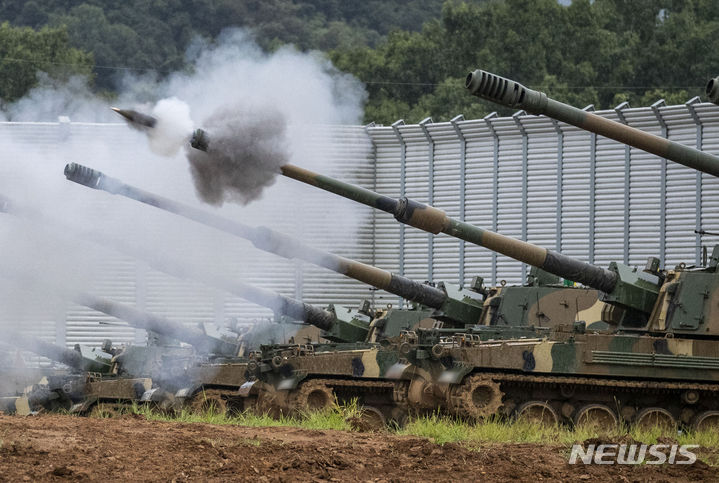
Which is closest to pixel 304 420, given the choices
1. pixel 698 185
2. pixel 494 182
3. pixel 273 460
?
pixel 273 460

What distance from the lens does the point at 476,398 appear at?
18.3 metres

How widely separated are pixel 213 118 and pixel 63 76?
2639 centimetres

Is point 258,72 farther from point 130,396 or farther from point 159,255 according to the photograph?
point 130,396

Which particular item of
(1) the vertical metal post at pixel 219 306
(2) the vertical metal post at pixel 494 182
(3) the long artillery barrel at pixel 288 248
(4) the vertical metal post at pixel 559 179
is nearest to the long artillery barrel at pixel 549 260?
(3) the long artillery barrel at pixel 288 248

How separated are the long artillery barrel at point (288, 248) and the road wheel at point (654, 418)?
16.6 feet

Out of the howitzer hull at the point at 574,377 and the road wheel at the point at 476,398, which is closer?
the howitzer hull at the point at 574,377

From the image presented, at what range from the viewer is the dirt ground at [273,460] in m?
11.3

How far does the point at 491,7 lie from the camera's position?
54.0m

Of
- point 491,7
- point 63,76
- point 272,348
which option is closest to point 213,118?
point 272,348

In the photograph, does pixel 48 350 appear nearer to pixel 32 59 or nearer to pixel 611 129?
pixel 611 129

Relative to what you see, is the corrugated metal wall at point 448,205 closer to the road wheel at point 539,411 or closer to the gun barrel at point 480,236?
the gun barrel at point 480,236

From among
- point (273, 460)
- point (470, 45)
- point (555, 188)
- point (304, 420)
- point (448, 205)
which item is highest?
point (470, 45)

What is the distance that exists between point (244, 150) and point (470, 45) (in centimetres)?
3494

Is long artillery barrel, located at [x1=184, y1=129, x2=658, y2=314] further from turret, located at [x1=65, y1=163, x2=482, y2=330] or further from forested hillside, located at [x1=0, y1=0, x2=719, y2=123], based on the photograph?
forested hillside, located at [x1=0, y1=0, x2=719, y2=123]
